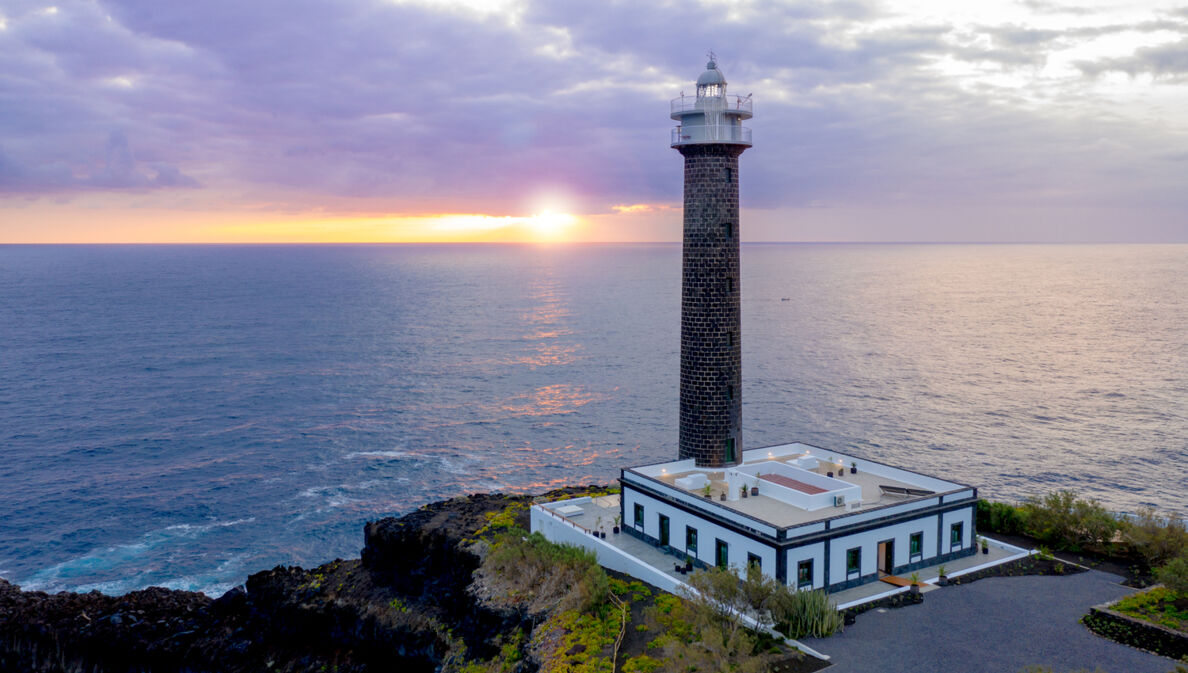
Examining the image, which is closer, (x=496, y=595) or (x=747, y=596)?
(x=747, y=596)

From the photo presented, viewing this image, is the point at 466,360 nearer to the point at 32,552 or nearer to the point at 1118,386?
the point at 32,552

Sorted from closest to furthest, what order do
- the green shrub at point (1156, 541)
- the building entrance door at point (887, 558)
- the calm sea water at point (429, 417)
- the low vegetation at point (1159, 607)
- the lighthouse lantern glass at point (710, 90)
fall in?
the low vegetation at point (1159, 607) → the green shrub at point (1156, 541) → the building entrance door at point (887, 558) → the lighthouse lantern glass at point (710, 90) → the calm sea water at point (429, 417)

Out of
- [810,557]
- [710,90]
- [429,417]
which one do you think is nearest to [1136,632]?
[810,557]

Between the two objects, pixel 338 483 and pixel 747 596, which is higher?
pixel 747 596

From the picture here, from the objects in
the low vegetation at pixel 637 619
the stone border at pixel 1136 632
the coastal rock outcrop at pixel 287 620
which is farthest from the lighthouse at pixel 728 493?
the stone border at pixel 1136 632

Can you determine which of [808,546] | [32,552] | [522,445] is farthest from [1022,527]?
[32,552]

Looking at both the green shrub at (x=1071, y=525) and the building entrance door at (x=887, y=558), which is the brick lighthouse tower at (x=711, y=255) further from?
the green shrub at (x=1071, y=525)
